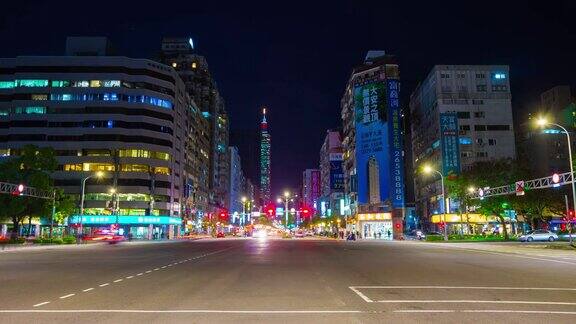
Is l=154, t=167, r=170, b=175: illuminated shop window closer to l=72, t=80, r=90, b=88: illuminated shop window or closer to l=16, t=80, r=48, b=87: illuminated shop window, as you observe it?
l=72, t=80, r=90, b=88: illuminated shop window

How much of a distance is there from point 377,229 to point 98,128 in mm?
72949

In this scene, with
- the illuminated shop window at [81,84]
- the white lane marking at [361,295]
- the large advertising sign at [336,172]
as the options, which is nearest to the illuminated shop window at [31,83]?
the illuminated shop window at [81,84]

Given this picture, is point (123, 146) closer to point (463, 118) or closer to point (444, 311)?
point (463, 118)

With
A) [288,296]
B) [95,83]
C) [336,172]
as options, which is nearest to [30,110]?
[95,83]

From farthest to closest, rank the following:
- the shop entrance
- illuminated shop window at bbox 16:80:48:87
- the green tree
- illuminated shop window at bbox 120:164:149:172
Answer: the shop entrance → illuminated shop window at bbox 16:80:48:87 → illuminated shop window at bbox 120:164:149:172 → the green tree

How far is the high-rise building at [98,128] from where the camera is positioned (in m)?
115

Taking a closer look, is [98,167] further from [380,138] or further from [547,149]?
[547,149]

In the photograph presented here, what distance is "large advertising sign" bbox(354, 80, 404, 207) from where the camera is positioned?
121 metres

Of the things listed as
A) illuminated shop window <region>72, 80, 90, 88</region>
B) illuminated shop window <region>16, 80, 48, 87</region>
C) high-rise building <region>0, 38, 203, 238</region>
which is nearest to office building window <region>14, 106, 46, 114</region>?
high-rise building <region>0, 38, 203, 238</region>

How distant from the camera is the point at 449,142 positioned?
11850 cm

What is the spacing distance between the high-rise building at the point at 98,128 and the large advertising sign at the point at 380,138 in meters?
49.9

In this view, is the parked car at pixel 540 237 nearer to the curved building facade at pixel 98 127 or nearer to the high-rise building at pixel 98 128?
the high-rise building at pixel 98 128

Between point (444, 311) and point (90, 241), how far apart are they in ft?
238

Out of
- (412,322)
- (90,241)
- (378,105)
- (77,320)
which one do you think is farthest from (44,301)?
(378,105)
